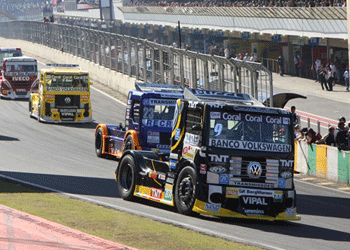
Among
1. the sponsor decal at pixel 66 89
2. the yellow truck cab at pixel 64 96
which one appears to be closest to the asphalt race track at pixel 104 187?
the yellow truck cab at pixel 64 96

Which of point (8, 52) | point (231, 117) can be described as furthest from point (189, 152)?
point (8, 52)

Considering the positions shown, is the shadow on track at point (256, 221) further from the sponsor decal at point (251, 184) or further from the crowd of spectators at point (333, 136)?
the crowd of spectators at point (333, 136)

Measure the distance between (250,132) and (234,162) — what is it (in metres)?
0.66

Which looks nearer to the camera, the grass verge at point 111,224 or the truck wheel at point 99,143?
the grass verge at point 111,224

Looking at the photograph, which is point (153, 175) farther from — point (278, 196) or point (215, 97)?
point (278, 196)

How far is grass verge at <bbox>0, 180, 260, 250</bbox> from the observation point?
9.34 metres

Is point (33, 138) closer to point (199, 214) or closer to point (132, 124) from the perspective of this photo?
point (132, 124)

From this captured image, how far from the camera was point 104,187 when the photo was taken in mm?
15469

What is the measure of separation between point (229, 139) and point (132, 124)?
279 inches

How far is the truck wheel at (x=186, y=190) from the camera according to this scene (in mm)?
11461

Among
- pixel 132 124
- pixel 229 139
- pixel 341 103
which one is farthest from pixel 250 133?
pixel 341 103

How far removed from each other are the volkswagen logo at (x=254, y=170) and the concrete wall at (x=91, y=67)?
2579 centimetres

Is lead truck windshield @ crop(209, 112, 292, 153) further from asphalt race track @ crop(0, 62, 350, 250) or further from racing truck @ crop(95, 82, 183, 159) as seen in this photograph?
racing truck @ crop(95, 82, 183, 159)

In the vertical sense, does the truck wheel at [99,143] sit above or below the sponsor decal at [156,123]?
below
